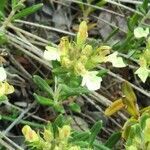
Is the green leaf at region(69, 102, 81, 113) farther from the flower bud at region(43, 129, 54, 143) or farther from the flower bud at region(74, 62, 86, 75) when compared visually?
the flower bud at region(43, 129, 54, 143)

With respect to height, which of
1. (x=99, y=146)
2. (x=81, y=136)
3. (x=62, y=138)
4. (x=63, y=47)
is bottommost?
(x=99, y=146)

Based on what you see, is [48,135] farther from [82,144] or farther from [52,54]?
[52,54]

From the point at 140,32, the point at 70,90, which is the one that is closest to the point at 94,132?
the point at 70,90

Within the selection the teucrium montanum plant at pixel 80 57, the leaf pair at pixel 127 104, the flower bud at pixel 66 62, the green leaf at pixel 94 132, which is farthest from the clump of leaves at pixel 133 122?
the flower bud at pixel 66 62

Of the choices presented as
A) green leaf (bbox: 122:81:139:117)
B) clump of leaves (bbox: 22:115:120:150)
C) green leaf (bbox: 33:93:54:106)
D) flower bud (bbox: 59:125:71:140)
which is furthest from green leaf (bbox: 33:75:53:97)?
flower bud (bbox: 59:125:71:140)

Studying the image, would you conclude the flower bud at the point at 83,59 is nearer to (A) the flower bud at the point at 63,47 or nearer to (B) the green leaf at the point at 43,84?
(A) the flower bud at the point at 63,47

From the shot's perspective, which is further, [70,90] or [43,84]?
[43,84]

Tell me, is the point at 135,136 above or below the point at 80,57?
below
